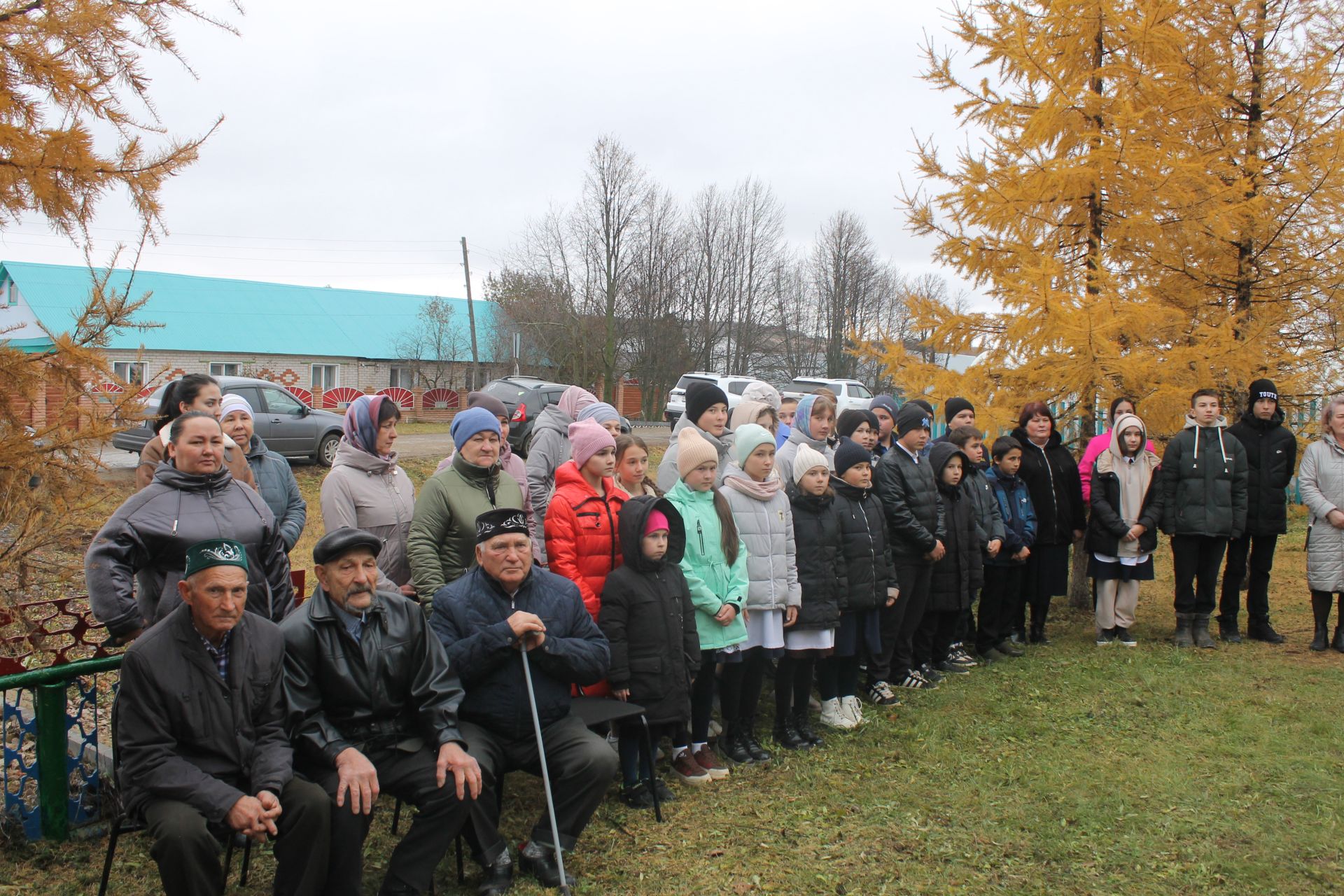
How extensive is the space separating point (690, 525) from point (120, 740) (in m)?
2.87

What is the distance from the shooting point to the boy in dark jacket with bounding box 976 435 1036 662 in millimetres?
7789

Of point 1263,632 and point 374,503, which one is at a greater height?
point 374,503

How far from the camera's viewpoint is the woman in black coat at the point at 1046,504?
8062mm

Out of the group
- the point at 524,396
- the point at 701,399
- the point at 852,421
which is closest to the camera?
→ the point at 701,399

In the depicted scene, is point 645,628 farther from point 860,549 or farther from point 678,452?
point 860,549

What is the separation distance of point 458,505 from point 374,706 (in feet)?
4.43

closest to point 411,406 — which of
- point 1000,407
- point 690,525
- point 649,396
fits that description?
point 649,396

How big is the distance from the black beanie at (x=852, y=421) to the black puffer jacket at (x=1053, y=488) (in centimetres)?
215

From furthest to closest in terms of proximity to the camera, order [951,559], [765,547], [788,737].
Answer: [951,559], [788,737], [765,547]

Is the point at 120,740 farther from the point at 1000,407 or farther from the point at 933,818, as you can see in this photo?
the point at 1000,407

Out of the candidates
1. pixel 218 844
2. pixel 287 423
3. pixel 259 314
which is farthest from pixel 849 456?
pixel 259 314

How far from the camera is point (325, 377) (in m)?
36.8

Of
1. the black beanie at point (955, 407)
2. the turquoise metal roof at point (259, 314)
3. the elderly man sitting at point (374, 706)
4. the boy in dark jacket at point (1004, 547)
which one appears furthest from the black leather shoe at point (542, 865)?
the turquoise metal roof at point (259, 314)

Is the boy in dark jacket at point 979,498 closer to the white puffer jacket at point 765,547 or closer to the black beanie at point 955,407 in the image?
the black beanie at point 955,407
